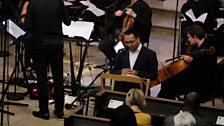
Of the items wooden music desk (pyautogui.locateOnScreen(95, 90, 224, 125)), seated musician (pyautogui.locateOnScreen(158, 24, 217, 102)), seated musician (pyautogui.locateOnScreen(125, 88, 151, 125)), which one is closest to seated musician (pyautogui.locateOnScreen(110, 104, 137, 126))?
seated musician (pyautogui.locateOnScreen(125, 88, 151, 125))

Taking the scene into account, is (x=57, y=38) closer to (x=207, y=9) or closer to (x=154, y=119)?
(x=154, y=119)

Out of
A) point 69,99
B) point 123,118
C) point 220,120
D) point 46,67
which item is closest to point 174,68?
point 220,120

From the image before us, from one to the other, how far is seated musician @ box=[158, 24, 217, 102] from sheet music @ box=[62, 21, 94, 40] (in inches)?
65.9

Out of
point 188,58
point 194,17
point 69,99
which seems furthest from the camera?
point 194,17

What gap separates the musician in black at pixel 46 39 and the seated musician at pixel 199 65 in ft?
6.05

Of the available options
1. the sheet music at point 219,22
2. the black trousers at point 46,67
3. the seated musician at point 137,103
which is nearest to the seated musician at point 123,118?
the seated musician at point 137,103

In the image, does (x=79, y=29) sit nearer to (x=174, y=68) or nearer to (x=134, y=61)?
(x=134, y=61)

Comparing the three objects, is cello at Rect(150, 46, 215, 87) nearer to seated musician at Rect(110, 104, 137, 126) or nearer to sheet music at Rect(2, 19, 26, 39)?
sheet music at Rect(2, 19, 26, 39)

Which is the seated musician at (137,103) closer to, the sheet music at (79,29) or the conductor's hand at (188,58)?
the conductor's hand at (188,58)

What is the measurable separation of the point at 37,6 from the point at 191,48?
2.41 m

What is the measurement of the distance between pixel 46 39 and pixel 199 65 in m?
2.32

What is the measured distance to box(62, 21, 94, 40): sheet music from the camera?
8.92 meters

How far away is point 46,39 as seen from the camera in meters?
8.16

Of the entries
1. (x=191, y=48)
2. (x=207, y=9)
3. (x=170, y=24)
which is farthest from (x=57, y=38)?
(x=170, y=24)
